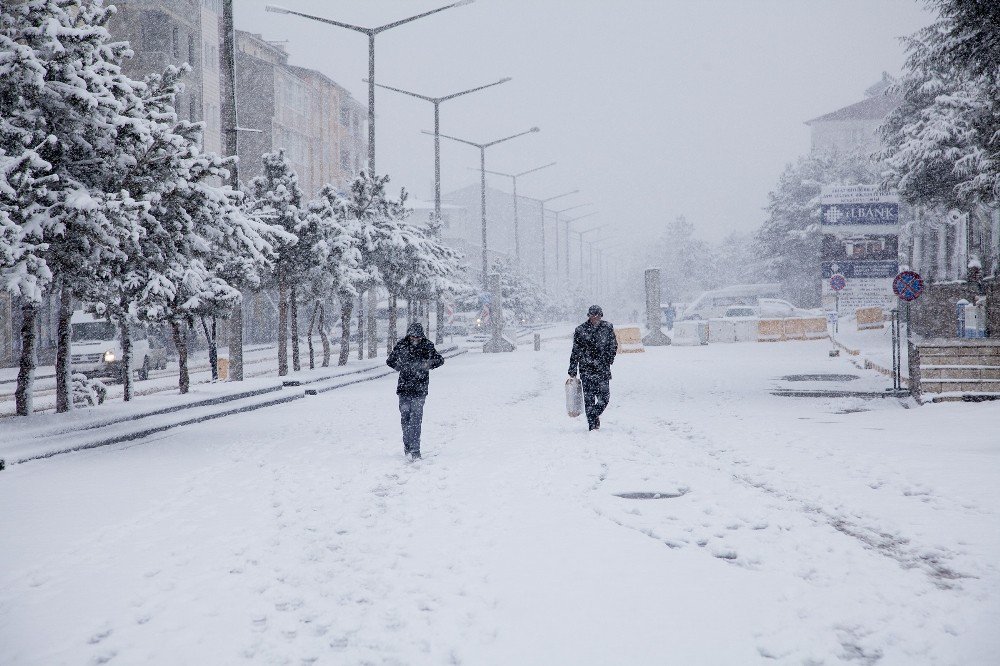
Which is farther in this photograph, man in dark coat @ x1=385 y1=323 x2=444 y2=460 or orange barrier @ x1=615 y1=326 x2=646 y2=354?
orange barrier @ x1=615 y1=326 x2=646 y2=354

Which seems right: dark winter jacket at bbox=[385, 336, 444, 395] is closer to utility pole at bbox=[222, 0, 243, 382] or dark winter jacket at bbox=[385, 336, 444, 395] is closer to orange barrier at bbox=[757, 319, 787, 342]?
utility pole at bbox=[222, 0, 243, 382]

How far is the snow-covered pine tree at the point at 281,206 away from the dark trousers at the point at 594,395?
14.5m

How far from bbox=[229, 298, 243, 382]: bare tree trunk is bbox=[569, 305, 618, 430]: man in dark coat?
981 cm

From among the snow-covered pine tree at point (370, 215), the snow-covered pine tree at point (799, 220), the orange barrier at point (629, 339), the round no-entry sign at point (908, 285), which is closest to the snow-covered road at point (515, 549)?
the round no-entry sign at point (908, 285)

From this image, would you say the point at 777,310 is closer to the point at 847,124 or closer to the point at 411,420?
the point at 411,420

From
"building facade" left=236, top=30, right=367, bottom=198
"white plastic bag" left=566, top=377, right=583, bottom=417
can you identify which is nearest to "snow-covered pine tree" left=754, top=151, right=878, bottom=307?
"building facade" left=236, top=30, right=367, bottom=198

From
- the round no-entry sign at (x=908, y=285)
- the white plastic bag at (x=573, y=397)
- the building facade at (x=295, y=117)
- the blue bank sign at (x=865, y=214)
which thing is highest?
the building facade at (x=295, y=117)

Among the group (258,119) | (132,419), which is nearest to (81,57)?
(132,419)

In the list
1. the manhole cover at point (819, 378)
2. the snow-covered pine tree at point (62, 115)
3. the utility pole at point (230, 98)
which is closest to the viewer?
the snow-covered pine tree at point (62, 115)

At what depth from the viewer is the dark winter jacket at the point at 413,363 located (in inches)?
491

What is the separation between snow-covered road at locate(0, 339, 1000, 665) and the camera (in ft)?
17.3

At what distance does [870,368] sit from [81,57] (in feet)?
71.0

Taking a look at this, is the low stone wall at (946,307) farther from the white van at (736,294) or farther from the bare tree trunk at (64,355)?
the white van at (736,294)

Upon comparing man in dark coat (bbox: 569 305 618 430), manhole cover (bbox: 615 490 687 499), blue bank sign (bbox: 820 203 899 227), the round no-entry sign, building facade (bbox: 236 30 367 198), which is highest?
building facade (bbox: 236 30 367 198)
